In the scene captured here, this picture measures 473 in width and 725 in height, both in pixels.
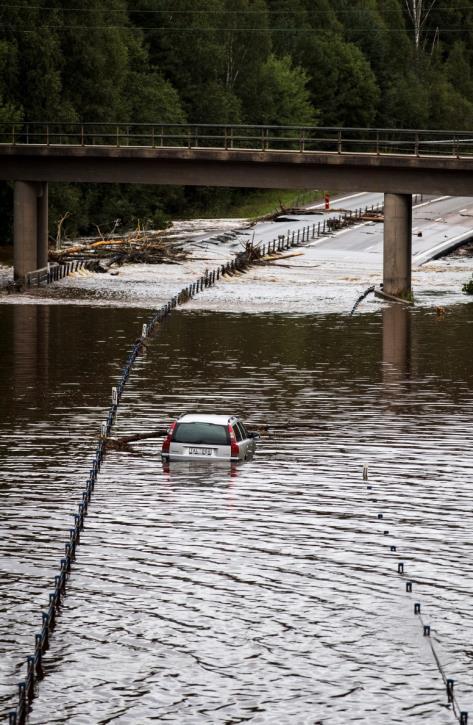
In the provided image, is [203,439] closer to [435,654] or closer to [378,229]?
[435,654]

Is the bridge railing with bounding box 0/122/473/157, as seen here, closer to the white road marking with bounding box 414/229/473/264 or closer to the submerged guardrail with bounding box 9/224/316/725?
the white road marking with bounding box 414/229/473/264

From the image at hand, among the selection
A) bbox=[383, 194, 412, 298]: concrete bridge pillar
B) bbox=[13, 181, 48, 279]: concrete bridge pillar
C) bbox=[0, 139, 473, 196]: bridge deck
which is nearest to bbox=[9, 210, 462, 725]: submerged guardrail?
bbox=[0, 139, 473, 196]: bridge deck

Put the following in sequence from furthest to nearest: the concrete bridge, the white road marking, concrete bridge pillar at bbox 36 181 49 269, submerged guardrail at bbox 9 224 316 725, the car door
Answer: the white road marking
concrete bridge pillar at bbox 36 181 49 269
the concrete bridge
the car door
submerged guardrail at bbox 9 224 316 725

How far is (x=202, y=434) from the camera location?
3875cm

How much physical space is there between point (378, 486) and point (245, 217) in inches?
4287

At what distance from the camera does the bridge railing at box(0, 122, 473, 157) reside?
83312mm

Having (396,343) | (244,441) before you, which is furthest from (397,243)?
(244,441)

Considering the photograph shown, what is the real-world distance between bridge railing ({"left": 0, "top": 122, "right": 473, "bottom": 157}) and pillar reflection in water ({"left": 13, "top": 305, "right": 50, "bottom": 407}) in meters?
12.3

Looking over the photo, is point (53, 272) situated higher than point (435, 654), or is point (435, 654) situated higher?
point (53, 272)

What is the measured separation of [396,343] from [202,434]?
28281 mm

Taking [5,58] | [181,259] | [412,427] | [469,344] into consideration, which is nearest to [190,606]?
[412,427]

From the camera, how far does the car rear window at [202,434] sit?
126 feet

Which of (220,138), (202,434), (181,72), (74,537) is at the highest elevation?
(181,72)

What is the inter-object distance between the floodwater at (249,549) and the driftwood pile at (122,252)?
46.8 m
